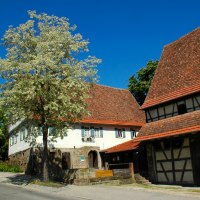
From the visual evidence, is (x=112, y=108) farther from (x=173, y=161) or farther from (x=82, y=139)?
(x=173, y=161)

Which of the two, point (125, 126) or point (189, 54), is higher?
point (189, 54)

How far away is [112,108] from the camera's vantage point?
39.8 metres

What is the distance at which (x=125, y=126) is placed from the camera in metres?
39.2

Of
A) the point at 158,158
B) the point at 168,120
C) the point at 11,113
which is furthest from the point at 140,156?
the point at 11,113

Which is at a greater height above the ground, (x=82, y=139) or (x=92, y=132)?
(x=92, y=132)

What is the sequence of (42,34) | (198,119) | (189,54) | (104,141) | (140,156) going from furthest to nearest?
(104,141), (140,156), (189,54), (42,34), (198,119)

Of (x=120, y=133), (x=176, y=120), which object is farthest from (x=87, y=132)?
(x=176, y=120)

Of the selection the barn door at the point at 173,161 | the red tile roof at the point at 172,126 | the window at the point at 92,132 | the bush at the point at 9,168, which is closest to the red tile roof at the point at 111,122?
the window at the point at 92,132

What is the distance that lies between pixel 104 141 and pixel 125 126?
3868 millimetres

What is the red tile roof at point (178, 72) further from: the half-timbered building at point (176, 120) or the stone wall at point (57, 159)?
the stone wall at point (57, 159)

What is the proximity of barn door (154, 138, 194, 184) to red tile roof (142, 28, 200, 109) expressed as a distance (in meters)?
3.49

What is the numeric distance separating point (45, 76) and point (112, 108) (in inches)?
688

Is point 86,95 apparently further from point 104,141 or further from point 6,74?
point 104,141

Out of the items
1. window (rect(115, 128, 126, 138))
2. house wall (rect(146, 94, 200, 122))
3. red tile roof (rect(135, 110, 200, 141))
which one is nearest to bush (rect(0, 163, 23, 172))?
window (rect(115, 128, 126, 138))
